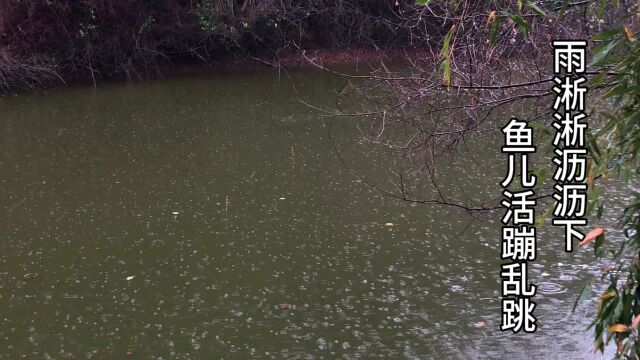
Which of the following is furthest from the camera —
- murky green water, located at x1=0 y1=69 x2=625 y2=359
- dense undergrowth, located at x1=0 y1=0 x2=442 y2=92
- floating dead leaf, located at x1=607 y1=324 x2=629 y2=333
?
dense undergrowth, located at x1=0 y1=0 x2=442 y2=92

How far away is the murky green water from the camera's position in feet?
10.8

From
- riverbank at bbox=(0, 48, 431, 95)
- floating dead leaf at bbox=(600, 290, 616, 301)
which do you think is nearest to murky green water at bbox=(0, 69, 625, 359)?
floating dead leaf at bbox=(600, 290, 616, 301)

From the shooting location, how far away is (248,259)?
13.7ft

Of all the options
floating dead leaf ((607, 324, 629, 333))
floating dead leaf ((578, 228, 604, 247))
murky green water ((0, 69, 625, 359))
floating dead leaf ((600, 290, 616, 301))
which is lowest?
murky green water ((0, 69, 625, 359))

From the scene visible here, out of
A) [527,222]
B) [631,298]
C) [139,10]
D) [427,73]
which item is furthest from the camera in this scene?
[139,10]

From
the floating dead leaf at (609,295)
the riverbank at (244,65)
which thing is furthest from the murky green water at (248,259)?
the riverbank at (244,65)

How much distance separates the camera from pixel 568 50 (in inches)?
74.4

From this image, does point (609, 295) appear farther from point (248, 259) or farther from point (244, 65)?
point (244, 65)

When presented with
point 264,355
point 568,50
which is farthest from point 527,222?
point 264,355

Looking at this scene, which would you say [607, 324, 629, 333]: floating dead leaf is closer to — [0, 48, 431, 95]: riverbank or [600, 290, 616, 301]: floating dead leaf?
[600, 290, 616, 301]: floating dead leaf

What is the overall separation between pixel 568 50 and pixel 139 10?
31.1 feet

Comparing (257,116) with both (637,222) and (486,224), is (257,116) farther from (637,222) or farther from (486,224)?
(637,222)

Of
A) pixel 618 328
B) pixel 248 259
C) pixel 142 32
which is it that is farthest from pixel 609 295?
pixel 142 32

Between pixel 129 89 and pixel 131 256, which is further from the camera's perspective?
pixel 129 89
